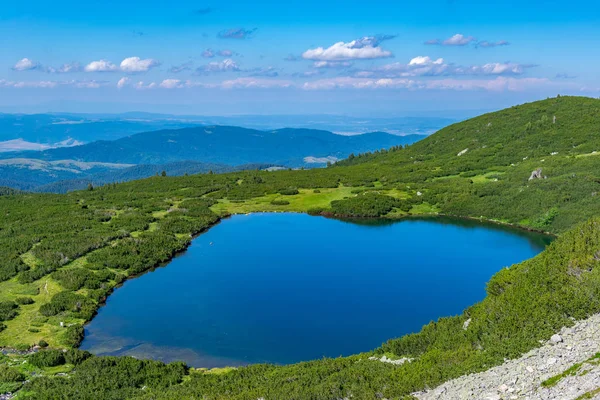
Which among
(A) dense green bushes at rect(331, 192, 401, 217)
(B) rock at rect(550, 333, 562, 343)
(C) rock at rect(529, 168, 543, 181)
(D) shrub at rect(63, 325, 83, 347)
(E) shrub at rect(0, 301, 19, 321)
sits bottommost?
(D) shrub at rect(63, 325, 83, 347)

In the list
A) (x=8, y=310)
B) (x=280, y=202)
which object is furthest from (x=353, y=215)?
(x=8, y=310)

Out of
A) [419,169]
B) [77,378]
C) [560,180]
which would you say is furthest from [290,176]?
[77,378]

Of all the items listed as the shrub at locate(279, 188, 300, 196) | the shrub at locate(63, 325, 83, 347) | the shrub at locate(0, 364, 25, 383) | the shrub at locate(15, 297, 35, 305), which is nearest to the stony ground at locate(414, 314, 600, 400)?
the shrub at locate(0, 364, 25, 383)

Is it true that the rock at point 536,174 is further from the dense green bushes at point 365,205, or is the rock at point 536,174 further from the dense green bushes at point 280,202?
the dense green bushes at point 280,202

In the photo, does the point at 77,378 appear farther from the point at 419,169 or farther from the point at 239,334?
the point at 419,169

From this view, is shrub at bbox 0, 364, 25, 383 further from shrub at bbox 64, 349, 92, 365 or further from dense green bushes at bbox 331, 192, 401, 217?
dense green bushes at bbox 331, 192, 401, 217

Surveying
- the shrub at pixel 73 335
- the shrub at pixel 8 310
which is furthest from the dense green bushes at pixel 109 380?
the shrub at pixel 8 310
